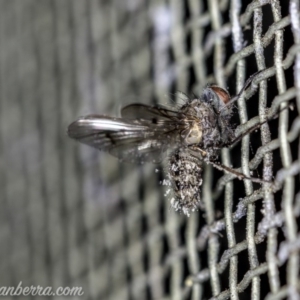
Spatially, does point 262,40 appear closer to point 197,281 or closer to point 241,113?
point 241,113

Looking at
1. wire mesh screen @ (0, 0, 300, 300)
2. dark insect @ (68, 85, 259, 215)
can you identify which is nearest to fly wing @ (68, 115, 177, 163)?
dark insect @ (68, 85, 259, 215)

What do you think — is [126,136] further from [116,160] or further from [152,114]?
[116,160]

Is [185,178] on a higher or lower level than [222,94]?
lower

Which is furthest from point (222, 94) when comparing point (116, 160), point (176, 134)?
point (116, 160)

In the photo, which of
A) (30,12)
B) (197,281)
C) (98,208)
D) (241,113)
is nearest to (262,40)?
(241,113)

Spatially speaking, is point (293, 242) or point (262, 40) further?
point (262, 40)

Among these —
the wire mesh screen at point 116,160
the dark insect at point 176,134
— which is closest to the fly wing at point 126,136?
the dark insect at point 176,134
